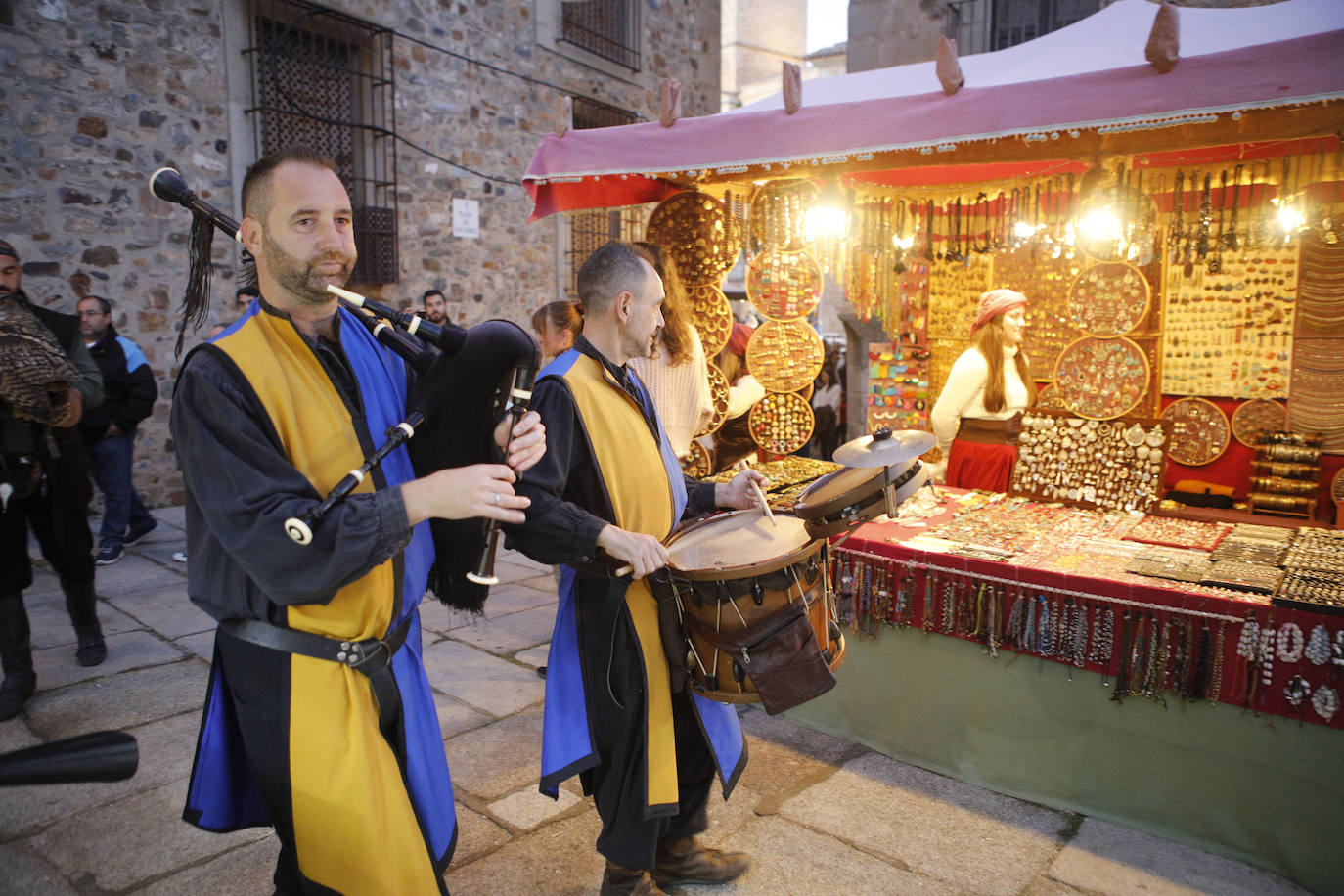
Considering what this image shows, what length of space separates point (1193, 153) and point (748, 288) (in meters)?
2.46

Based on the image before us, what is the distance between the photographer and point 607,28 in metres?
11.8

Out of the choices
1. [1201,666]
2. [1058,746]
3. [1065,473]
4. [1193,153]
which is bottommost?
[1058,746]

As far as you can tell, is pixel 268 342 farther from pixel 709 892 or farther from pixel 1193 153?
pixel 1193 153

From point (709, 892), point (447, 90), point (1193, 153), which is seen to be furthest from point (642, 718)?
point (447, 90)

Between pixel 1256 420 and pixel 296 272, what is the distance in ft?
19.3

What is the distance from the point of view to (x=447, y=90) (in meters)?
9.15

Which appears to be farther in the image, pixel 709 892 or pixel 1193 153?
pixel 1193 153

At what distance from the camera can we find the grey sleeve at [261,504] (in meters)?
1.42

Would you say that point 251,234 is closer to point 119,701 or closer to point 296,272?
point 296,272

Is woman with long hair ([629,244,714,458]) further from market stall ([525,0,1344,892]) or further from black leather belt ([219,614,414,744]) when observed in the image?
black leather belt ([219,614,414,744])

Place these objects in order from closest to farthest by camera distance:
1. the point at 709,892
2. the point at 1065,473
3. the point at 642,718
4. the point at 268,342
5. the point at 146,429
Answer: the point at 268,342
the point at 642,718
the point at 709,892
the point at 1065,473
the point at 146,429

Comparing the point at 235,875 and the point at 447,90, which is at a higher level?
the point at 447,90

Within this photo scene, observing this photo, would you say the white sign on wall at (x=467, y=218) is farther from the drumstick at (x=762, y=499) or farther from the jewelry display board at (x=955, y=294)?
the drumstick at (x=762, y=499)

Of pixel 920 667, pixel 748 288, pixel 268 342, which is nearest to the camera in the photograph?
pixel 268 342
